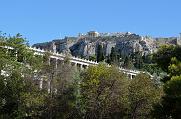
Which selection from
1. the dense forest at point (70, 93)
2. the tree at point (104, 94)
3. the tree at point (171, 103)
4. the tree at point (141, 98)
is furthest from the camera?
the tree at point (104, 94)

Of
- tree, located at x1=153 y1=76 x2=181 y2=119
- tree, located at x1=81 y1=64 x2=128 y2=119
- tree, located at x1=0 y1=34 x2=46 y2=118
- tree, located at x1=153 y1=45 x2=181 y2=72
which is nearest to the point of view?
tree, located at x1=153 y1=76 x2=181 y2=119

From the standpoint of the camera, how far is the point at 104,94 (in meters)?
43.2

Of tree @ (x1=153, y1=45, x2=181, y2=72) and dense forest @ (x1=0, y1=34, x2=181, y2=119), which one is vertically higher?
tree @ (x1=153, y1=45, x2=181, y2=72)

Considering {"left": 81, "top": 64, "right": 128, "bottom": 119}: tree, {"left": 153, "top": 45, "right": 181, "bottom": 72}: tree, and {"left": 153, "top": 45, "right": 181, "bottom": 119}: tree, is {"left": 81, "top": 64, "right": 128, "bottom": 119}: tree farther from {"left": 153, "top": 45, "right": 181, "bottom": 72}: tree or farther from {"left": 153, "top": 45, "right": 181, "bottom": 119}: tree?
{"left": 153, "top": 45, "right": 181, "bottom": 119}: tree

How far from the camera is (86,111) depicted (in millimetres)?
43125

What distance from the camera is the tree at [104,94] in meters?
42.4

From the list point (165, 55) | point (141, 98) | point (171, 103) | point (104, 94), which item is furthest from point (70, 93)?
point (171, 103)

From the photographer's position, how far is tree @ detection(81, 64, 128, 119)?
1671 inches

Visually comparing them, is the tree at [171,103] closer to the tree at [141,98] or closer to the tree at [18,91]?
the tree at [141,98]

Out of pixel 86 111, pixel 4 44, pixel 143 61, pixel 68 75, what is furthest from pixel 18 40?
pixel 143 61

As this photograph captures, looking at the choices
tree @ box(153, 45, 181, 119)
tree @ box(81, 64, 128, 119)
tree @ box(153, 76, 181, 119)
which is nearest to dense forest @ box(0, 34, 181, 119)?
tree @ box(81, 64, 128, 119)

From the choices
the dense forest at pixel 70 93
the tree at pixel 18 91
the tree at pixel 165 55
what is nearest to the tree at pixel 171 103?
the tree at pixel 165 55

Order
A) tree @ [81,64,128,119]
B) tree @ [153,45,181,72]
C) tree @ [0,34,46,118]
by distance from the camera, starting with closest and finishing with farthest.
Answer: tree @ [153,45,181,72], tree @ [0,34,46,118], tree @ [81,64,128,119]

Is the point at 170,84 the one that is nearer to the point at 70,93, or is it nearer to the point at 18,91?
the point at 70,93
